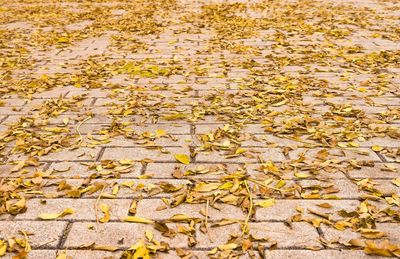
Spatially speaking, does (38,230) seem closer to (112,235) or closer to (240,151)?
(112,235)

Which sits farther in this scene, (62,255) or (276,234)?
(276,234)

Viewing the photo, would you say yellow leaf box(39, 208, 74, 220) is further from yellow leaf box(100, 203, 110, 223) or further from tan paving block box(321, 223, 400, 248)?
tan paving block box(321, 223, 400, 248)

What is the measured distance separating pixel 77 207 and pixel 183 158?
0.86m

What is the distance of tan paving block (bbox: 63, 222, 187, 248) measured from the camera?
Result: 7.29 feet

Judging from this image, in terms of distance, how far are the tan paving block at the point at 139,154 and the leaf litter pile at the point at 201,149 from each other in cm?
2

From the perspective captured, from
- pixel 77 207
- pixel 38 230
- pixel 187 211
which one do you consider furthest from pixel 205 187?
pixel 38 230

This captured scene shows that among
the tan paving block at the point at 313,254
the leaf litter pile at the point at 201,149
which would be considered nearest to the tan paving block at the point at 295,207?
the leaf litter pile at the point at 201,149

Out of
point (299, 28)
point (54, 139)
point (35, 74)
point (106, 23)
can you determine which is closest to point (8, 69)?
point (35, 74)

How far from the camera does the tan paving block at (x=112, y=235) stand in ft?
7.29

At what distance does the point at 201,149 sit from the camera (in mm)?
3225

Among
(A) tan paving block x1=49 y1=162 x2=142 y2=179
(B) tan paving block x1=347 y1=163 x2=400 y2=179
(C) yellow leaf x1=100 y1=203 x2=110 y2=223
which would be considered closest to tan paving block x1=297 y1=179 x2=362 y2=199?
(B) tan paving block x1=347 y1=163 x2=400 y2=179

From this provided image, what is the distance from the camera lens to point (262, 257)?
2.11 meters

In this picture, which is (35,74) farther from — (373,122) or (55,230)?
(373,122)

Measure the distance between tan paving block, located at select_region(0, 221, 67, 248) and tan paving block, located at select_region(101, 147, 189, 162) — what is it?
2.69 ft
